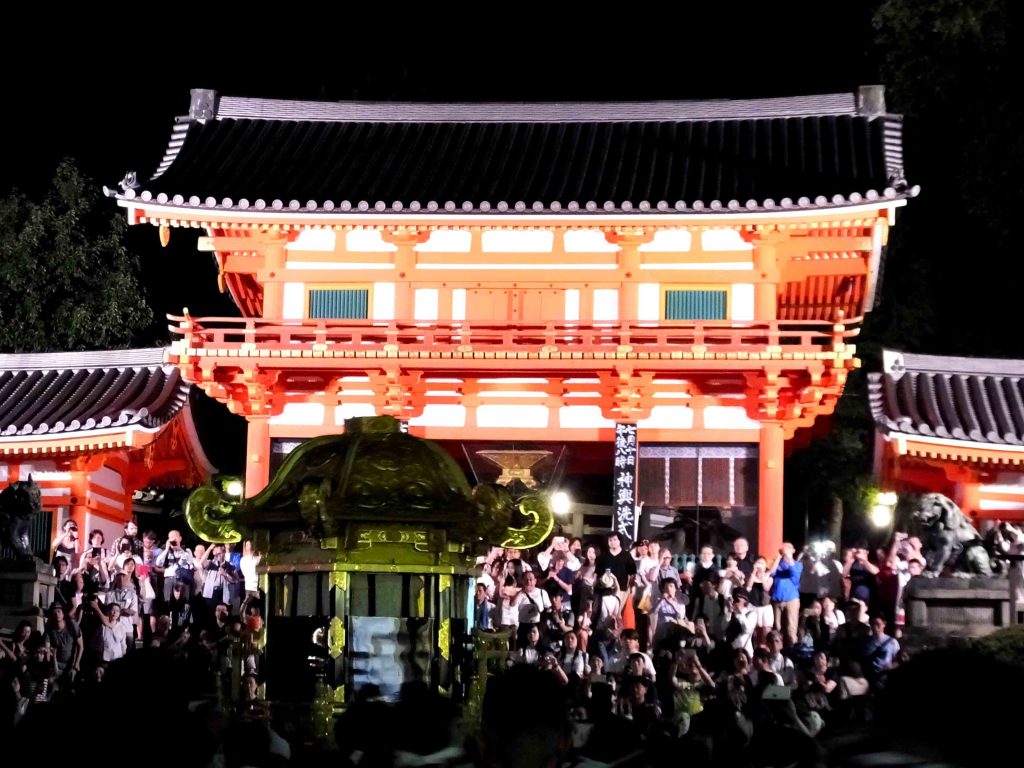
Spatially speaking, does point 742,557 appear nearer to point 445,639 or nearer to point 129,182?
point 129,182

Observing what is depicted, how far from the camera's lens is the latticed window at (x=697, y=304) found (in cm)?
2169

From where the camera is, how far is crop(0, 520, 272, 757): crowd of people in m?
14.0

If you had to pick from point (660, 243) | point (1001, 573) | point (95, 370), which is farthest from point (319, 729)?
point (95, 370)

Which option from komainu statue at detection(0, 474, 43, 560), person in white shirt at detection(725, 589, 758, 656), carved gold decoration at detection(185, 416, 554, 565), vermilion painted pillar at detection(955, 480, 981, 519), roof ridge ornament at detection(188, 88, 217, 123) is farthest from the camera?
roof ridge ornament at detection(188, 88, 217, 123)

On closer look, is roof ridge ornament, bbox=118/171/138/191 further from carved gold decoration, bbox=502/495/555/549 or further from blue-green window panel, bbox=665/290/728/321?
carved gold decoration, bbox=502/495/555/549

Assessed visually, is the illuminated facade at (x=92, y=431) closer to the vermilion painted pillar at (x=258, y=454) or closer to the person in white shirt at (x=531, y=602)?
the vermilion painted pillar at (x=258, y=454)

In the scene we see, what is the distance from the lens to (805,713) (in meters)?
11.4

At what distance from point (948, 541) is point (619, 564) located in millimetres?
3489

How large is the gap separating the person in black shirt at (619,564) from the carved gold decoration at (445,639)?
960 centimetres

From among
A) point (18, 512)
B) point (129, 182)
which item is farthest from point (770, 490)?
point (18, 512)

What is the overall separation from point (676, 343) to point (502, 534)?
12923 mm

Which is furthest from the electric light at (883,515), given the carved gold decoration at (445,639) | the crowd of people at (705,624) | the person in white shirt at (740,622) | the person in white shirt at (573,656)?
the carved gold decoration at (445,639)

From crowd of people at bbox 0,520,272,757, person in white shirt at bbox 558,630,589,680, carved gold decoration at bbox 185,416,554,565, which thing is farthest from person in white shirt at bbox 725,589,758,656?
carved gold decoration at bbox 185,416,554,565

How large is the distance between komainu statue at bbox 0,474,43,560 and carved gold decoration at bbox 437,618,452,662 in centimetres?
1113
